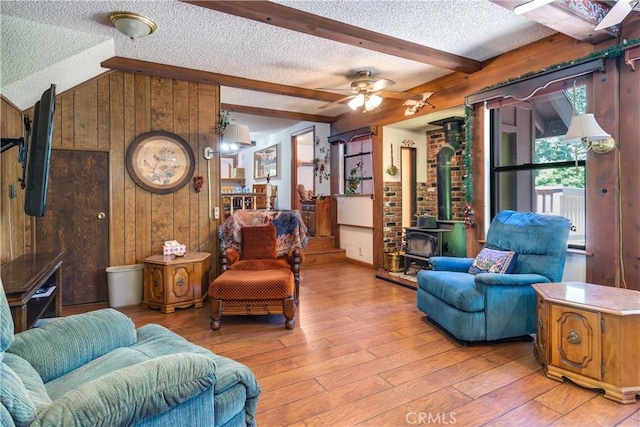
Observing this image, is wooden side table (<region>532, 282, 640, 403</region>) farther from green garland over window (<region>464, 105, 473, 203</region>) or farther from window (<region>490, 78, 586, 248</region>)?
green garland over window (<region>464, 105, 473, 203</region>)

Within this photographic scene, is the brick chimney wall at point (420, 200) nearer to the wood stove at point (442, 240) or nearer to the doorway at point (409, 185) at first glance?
the doorway at point (409, 185)

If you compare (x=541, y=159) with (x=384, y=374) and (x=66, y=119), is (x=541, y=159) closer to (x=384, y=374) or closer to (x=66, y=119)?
(x=384, y=374)

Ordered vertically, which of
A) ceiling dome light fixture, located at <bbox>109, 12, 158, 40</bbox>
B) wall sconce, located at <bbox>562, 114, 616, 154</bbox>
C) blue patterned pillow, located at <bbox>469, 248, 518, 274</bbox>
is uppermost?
ceiling dome light fixture, located at <bbox>109, 12, 158, 40</bbox>

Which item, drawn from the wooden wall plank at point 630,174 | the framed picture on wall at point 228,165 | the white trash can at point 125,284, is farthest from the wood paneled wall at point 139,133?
the framed picture on wall at point 228,165

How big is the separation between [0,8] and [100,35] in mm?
689

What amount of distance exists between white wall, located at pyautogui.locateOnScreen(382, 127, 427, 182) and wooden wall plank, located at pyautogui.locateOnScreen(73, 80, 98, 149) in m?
3.84

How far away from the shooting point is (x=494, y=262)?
10.1 feet

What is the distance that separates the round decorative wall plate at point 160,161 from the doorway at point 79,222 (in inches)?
12.0

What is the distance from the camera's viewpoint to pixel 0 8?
2.47 meters

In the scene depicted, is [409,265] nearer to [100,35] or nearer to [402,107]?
[402,107]

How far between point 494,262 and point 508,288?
1.28 ft

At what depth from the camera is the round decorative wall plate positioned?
3920mm

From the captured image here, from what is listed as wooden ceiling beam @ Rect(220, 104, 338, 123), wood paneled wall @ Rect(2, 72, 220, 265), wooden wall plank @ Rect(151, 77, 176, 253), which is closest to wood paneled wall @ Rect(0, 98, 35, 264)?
wood paneled wall @ Rect(2, 72, 220, 265)

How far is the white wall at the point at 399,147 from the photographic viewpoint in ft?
18.1
